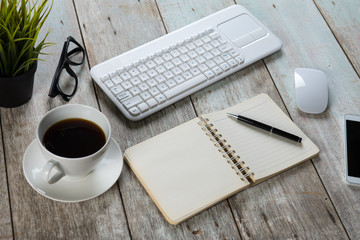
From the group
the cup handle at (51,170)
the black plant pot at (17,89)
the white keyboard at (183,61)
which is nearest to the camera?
A: the cup handle at (51,170)

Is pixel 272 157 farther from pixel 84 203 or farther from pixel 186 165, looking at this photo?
pixel 84 203

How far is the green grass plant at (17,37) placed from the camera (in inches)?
30.3

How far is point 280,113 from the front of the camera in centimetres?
95

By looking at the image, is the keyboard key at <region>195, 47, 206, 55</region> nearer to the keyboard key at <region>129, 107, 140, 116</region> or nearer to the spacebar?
the spacebar

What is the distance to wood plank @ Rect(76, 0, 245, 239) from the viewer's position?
788mm

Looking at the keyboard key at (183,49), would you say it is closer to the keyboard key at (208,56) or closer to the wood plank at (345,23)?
the keyboard key at (208,56)

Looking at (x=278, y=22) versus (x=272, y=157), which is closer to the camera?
(x=272, y=157)

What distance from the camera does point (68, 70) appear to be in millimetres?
962

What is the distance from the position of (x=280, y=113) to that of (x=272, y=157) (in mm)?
118

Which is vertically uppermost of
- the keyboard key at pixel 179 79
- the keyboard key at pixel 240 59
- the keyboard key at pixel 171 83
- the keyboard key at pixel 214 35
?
the keyboard key at pixel 214 35

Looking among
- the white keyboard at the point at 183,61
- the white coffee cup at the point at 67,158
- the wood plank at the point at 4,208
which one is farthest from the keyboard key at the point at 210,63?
the wood plank at the point at 4,208

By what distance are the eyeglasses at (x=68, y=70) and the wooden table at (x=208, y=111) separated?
19 mm

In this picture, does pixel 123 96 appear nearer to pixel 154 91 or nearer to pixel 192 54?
pixel 154 91

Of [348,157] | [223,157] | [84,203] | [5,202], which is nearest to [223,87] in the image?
[223,157]
